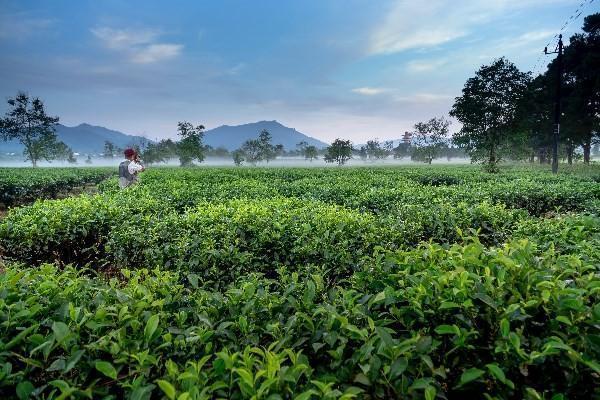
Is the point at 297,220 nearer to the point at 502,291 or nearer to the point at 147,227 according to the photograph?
the point at 147,227

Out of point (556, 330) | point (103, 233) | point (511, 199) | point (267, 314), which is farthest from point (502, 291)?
point (511, 199)

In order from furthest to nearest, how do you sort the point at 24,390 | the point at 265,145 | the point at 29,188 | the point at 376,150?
the point at 376,150
the point at 265,145
the point at 29,188
the point at 24,390

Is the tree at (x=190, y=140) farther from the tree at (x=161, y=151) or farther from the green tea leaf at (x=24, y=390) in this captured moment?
the green tea leaf at (x=24, y=390)

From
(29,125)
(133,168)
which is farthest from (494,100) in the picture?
(29,125)

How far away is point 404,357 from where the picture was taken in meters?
1.66

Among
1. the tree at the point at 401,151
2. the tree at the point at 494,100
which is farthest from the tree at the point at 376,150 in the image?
the tree at the point at 494,100

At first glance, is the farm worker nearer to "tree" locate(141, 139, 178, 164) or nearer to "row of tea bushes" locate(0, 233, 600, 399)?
"row of tea bushes" locate(0, 233, 600, 399)

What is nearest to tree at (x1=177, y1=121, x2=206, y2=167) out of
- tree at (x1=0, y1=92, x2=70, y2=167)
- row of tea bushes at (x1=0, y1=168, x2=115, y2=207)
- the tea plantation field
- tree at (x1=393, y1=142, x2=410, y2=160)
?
tree at (x1=0, y1=92, x2=70, y2=167)

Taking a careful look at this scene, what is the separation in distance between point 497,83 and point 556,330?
1815 inches

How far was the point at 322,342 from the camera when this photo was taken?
188cm

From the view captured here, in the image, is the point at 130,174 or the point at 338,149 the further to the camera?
the point at 338,149

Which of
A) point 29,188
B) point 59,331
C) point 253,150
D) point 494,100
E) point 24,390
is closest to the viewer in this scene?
point 24,390

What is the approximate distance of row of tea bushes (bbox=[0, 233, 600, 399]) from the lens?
1561 millimetres

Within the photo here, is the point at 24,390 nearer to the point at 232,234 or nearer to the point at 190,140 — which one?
the point at 232,234
